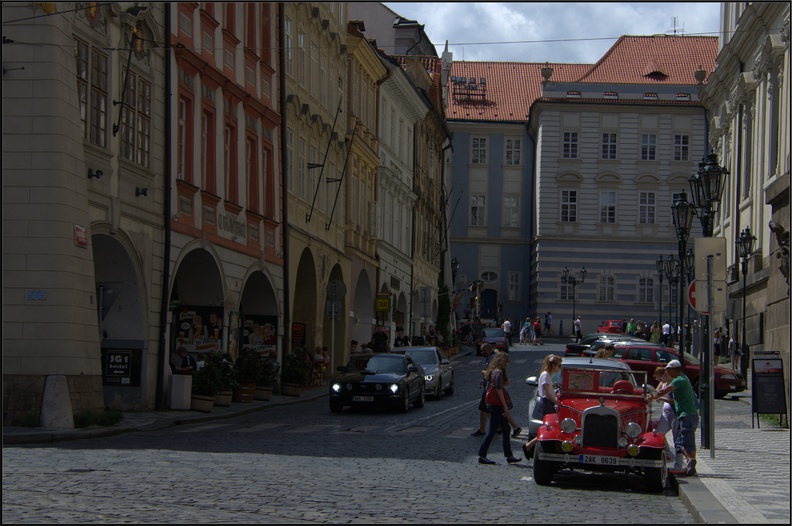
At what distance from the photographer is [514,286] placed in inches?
3629

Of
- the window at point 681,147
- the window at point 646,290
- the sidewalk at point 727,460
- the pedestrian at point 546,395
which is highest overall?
the window at point 681,147

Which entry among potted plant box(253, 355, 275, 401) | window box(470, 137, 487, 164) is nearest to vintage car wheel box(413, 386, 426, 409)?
potted plant box(253, 355, 275, 401)

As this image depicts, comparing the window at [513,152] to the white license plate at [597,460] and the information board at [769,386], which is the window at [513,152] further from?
the white license plate at [597,460]

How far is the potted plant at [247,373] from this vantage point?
30.5 m

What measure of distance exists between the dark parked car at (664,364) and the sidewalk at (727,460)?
2947mm

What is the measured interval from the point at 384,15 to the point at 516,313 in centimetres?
2916

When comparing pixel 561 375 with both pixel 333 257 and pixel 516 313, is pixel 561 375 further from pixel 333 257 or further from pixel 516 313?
pixel 516 313

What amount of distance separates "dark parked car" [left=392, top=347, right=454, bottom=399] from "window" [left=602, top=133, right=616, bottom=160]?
2143 inches

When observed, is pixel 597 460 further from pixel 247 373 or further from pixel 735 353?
pixel 735 353

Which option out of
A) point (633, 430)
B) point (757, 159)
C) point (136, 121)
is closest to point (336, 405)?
point (136, 121)

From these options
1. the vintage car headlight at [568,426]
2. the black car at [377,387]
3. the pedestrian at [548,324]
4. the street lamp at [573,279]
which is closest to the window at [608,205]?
the street lamp at [573,279]

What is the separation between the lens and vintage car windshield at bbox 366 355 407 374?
30.4 metres

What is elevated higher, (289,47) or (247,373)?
(289,47)

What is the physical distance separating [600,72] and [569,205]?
10.2 m
